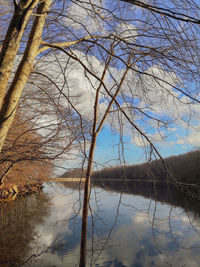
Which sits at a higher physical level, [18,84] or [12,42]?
[12,42]

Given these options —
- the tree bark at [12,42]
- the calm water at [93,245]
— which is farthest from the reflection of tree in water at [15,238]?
the tree bark at [12,42]

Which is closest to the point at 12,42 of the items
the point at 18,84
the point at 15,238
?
the point at 18,84

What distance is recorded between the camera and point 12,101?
59.0 inches

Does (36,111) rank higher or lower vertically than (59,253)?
higher

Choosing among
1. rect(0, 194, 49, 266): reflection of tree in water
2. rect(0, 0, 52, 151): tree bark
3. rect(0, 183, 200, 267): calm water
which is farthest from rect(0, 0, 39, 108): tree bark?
rect(0, 194, 49, 266): reflection of tree in water

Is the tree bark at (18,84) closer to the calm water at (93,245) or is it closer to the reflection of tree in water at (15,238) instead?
the calm water at (93,245)

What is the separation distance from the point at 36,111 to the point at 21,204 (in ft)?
29.6

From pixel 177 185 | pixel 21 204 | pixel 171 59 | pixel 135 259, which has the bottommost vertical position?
pixel 135 259

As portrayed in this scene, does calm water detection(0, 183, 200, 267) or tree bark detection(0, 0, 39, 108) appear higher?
tree bark detection(0, 0, 39, 108)

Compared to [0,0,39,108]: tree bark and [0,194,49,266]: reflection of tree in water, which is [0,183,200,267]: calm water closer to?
[0,194,49,266]: reflection of tree in water

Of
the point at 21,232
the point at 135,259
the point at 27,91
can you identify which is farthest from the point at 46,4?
the point at 21,232

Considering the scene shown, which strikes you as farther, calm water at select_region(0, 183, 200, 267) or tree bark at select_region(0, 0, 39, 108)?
calm water at select_region(0, 183, 200, 267)

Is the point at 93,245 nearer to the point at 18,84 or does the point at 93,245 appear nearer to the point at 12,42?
the point at 18,84

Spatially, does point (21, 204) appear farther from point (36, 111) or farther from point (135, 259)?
point (36, 111)
